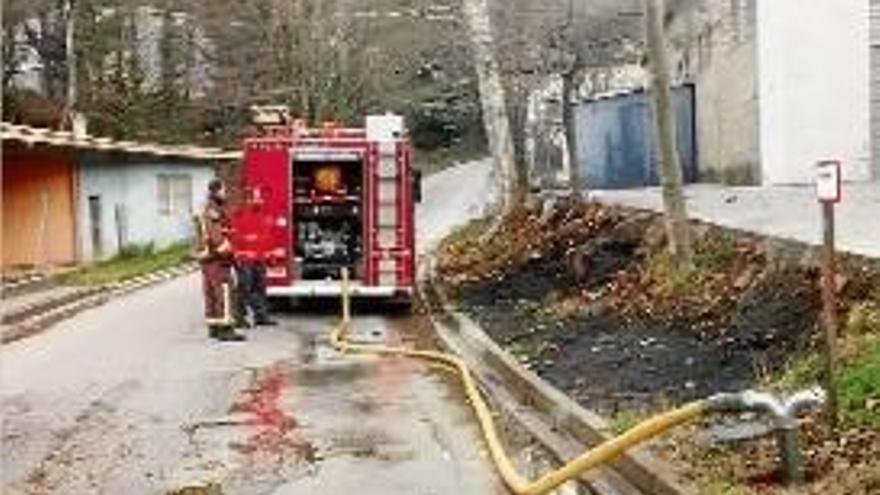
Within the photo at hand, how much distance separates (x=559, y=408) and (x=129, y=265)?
90.2 ft

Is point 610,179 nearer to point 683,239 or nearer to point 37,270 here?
point 37,270

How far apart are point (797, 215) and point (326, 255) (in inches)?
273

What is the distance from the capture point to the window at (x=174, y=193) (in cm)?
4572

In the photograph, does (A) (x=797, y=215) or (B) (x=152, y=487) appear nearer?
(B) (x=152, y=487)

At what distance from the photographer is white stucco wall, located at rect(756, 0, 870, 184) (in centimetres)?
2786

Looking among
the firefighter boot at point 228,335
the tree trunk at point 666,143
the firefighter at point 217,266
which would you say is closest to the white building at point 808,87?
the firefighter at point 217,266

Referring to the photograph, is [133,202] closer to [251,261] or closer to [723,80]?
[723,80]

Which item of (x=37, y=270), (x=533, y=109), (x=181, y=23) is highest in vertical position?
(x=181, y=23)

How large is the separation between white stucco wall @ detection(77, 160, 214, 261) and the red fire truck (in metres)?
16.3

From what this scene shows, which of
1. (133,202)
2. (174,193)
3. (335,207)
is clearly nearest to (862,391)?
(335,207)

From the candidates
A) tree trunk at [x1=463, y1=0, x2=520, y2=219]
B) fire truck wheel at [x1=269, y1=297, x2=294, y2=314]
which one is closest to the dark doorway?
tree trunk at [x1=463, y1=0, x2=520, y2=219]

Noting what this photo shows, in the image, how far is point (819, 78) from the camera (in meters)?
28.0

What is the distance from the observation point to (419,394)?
13.9m

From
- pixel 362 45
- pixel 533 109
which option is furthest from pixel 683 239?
pixel 362 45
